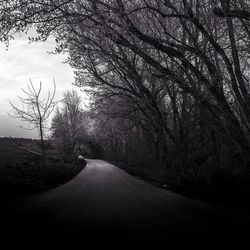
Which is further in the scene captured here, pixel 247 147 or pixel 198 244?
pixel 247 147

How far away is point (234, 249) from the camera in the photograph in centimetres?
679

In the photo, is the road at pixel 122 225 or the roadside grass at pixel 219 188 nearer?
the road at pixel 122 225

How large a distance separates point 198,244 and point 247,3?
12.3 metres

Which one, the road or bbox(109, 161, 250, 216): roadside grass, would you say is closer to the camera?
the road

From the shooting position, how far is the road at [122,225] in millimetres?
7402

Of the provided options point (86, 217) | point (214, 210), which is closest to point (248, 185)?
point (214, 210)

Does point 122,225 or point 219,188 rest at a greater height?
point 219,188

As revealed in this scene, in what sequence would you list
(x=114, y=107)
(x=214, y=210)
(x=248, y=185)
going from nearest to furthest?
1. (x=214, y=210)
2. (x=248, y=185)
3. (x=114, y=107)

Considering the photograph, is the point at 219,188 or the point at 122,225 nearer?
the point at 122,225

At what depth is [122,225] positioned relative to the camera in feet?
30.5

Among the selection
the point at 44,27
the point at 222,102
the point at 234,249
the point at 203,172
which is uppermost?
the point at 44,27

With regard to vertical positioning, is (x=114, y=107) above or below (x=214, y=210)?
above

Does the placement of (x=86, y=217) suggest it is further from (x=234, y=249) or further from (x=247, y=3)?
(x=247, y=3)

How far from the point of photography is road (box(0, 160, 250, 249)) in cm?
740
